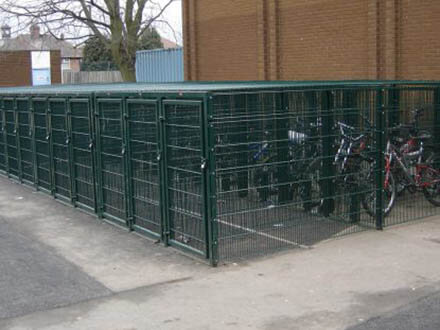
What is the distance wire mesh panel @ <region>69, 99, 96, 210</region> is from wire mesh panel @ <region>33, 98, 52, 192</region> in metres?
1.28

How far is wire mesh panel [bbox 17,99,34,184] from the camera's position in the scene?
12.7 metres

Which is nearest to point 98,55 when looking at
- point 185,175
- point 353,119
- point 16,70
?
point 16,70

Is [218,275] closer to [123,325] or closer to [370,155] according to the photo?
[123,325]

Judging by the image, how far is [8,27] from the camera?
3089 centimetres

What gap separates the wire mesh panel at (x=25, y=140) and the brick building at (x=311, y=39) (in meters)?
6.08

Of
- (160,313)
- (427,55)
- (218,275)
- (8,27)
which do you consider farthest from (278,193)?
(8,27)

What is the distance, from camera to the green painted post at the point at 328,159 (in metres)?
8.26

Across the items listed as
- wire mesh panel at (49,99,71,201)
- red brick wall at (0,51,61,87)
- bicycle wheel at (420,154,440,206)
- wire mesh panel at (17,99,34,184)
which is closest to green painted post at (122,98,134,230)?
wire mesh panel at (49,99,71,201)

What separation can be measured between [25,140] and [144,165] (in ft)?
18.0

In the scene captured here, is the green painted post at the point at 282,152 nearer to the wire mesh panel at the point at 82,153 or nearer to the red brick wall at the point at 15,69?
the wire mesh panel at the point at 82,153

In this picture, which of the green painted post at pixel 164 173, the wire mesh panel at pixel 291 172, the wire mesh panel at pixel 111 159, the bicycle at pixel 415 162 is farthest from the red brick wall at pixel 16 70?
the green painted post at pixel 164 173

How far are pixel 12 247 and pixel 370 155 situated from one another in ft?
15.3

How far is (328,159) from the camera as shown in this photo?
27.4 feet

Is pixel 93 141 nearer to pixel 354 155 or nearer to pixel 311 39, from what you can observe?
pixel 354 155
